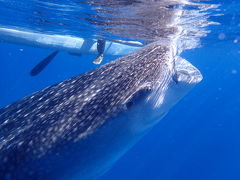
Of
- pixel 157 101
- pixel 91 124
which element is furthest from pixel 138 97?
pixel 91 124

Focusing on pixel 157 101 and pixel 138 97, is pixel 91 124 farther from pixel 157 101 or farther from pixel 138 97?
pixel 157 101

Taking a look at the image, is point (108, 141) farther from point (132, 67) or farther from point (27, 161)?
point (132, 67)

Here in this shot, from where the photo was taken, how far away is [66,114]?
103 inches

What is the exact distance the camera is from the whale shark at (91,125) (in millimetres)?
2102

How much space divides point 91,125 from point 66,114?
1.81 feet

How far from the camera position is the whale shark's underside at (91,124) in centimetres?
210

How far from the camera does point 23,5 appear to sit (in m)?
9.38

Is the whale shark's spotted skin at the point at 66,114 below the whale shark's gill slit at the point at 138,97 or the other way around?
below

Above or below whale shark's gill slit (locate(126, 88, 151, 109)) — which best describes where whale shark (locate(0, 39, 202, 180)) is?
below

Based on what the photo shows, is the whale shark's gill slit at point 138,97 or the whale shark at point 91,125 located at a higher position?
the whale shark's gill slit at point 138,97

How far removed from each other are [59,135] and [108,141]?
0.50 m

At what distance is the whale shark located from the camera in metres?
2.10

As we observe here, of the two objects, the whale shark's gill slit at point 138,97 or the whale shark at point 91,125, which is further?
the whale shark's gill slit at point 138,97

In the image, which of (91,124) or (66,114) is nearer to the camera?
(91,124)
